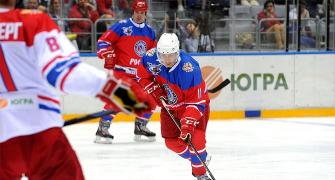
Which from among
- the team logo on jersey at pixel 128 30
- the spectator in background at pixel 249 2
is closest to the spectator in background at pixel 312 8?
the spectator in background at pixel 249 2

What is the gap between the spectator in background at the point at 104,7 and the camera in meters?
9.42

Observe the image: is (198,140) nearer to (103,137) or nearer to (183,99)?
(183,99)

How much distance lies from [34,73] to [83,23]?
6724 mm

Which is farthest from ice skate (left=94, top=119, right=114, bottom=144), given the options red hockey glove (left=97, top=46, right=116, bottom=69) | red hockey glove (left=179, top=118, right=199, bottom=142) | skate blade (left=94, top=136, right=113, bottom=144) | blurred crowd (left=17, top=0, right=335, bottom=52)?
red hockey glove (left=179, top=118, right=199, bottom=142)

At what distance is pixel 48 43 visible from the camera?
2.62 metres

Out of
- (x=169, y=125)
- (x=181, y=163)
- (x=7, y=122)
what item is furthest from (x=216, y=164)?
(x=7, y=122)

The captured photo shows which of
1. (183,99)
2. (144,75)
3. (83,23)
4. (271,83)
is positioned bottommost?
(271,83)

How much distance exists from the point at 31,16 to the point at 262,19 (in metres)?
7.46

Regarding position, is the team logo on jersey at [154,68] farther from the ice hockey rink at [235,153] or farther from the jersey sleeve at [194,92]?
the ice hockey rink at [235,153]

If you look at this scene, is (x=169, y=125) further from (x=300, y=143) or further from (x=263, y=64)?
(x=263, y=64)

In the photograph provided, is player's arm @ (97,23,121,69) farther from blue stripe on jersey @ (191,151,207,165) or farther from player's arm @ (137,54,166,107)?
blue stripe on jersey @ (191,151,207,165)

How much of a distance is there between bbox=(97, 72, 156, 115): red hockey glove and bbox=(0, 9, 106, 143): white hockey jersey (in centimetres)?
3

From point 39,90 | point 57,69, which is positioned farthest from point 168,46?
point 57,69

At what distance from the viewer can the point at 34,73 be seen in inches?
105
